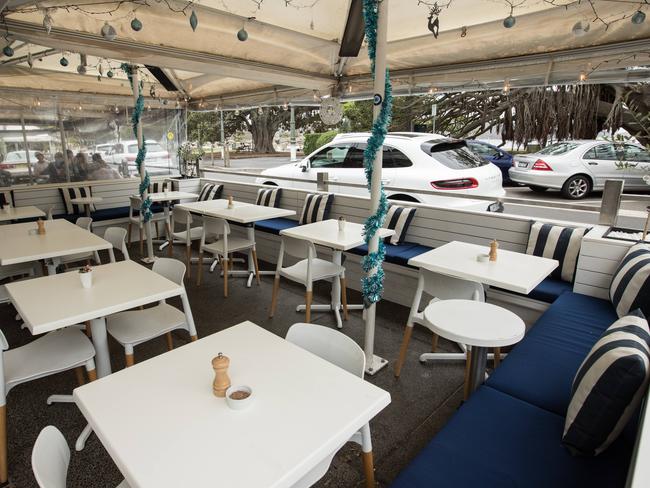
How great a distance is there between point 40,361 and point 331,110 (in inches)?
169

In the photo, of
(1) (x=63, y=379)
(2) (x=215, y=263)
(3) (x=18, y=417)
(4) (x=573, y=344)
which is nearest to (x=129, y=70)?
(2) (x=215, y=263)

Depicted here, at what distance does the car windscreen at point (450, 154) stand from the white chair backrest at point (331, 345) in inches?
158

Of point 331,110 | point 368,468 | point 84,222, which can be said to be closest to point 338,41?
point 331,110

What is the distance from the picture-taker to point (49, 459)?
1.07 metres

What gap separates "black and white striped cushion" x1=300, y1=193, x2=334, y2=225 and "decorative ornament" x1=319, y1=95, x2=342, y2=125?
3.48 feet

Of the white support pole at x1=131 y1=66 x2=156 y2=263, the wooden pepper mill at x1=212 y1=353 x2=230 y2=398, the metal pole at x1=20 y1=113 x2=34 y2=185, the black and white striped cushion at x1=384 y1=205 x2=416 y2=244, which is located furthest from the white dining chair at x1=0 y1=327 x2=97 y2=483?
the metal pole at x1=20 y1=113 x2=34 y2=185

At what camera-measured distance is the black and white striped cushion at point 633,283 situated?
7.50 ft

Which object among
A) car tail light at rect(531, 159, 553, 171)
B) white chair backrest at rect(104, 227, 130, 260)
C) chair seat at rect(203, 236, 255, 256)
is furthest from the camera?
car tail light at rect(531, 159, 553, 171)

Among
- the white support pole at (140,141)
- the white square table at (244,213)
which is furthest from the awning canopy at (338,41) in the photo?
the white square table at (244,213)

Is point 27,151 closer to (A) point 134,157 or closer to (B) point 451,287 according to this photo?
(A) point 134,157

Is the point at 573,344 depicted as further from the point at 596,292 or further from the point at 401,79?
the point at 401,79

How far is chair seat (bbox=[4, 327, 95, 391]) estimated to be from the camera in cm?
194

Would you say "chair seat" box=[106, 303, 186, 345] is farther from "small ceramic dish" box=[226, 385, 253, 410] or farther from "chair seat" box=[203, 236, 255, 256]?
"chair seat" box=[203, 236, 255, 256]

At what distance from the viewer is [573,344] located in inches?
87.7
